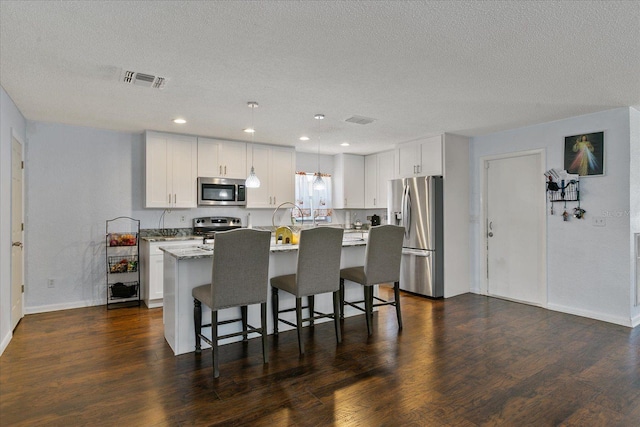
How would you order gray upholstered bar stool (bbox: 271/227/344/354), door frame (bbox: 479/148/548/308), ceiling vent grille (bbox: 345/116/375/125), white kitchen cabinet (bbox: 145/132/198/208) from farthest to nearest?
white kitchen cabinet (bbox: 145/132/198/208) → door frame (bbox: 479/148/548/308) → ceiling vent grille (bbox: 345/116/375/125) → gray upholstered bar stool (bbox: 271/227/344/354)

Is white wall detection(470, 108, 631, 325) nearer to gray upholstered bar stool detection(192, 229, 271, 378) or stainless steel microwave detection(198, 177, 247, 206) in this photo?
gray upholstered bar stool detection(192, 229, 271, 378)

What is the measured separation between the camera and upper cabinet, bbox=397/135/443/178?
17.7ft

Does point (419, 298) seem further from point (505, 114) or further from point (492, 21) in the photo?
point (492, 21)

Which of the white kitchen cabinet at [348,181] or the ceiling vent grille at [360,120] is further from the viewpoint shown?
the white kitchen cabinet at [348,181]

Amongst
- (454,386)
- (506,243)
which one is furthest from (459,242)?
(454,386)

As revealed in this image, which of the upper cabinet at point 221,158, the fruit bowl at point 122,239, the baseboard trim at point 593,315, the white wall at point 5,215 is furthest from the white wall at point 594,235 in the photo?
the white wall at point 5,215

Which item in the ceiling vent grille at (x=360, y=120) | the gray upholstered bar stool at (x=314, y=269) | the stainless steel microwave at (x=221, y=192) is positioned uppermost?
the ceiling vent grille at (x=360, y=120)

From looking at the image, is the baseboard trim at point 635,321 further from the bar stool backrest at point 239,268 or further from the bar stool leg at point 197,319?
the bar stool leg at point 197,319

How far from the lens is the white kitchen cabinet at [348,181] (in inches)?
274

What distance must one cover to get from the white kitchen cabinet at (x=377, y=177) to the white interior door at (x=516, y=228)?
5.76 feet

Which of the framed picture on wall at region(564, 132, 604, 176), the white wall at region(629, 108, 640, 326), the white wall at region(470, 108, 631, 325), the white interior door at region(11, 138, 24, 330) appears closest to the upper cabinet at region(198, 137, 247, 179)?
the white interior door at region(11, 138, 24, 330)

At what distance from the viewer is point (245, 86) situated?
3297mm

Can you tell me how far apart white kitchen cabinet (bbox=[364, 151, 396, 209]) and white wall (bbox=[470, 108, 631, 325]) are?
226 centimetres

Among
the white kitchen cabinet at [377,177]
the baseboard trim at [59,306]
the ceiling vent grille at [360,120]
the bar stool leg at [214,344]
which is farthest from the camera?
the white kitchen cabinet at [377,177]
